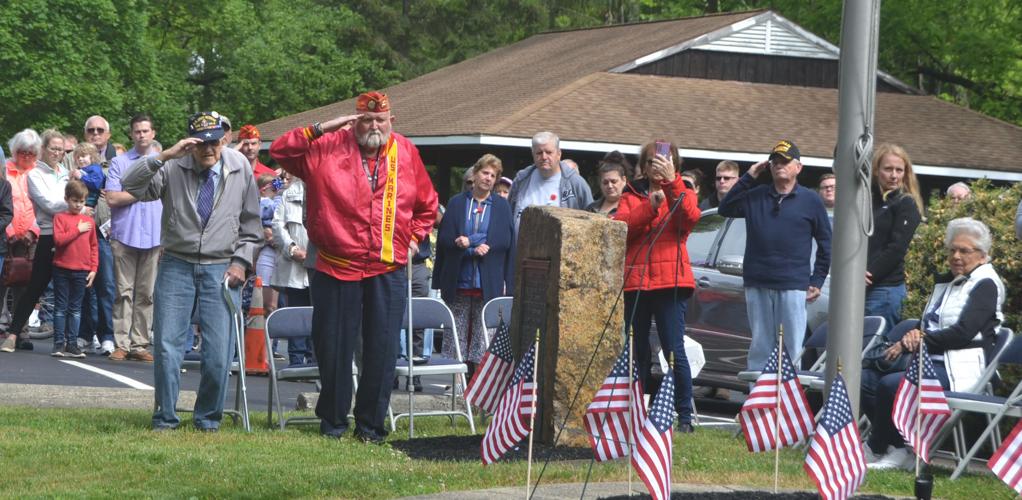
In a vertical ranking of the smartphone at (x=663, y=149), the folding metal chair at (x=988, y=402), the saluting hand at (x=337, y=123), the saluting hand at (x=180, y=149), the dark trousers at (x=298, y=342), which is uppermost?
the saluting hand at (x=337, y=123)

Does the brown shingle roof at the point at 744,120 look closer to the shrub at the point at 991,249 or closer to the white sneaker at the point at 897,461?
the shrub at the point at 991,249

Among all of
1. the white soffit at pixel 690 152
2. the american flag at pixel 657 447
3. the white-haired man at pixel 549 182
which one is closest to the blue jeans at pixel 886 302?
the white-haired man at pixel 549 182

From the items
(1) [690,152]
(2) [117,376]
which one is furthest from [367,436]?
Answer: (1) [690,152]

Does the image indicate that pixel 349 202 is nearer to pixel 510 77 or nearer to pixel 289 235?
pixel 289 235

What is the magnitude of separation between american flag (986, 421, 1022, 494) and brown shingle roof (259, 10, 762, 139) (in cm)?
1899

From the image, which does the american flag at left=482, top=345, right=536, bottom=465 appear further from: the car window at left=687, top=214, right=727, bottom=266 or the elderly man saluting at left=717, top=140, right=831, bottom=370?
the car window at left=687, top=214, right=727, bottom=266

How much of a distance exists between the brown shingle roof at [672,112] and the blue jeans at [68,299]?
11.1 m

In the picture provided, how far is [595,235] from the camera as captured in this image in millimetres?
10039

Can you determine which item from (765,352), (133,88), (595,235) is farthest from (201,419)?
(133,88)

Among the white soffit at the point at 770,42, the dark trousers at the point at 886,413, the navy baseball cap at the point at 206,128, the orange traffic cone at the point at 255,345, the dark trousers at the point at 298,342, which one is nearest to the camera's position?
the dark trousers at the point at 886,413

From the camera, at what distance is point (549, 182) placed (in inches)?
510

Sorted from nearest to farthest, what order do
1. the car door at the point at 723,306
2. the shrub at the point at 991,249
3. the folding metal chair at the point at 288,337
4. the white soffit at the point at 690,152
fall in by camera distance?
1. the folding metal chair at the point at 288,337
2. the shrub at the point at 991,249
3. the car door at the point at 723,306
4. the white soffit at the point at 690,152

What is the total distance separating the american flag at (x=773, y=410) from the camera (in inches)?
302

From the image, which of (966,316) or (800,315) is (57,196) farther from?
(966,316)
